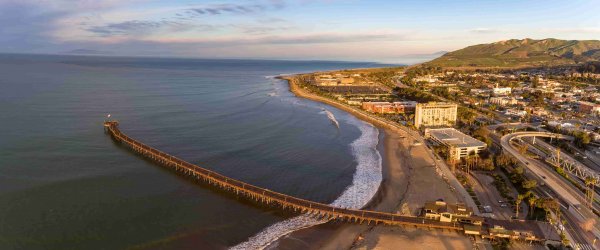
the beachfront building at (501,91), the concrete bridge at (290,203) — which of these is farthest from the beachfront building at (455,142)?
the beachfront building at (501,91)

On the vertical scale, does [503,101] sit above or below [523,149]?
above

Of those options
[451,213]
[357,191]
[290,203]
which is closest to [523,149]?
[451,213]

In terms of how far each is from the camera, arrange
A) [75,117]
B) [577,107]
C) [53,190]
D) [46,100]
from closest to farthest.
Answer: [53,190] < [75,117] < [46,100] < [577,107]

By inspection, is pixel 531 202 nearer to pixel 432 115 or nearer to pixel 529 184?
pixel 529 184

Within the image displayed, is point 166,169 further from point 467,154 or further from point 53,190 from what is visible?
point 467,154

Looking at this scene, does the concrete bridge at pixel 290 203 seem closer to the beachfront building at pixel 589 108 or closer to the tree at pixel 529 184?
the tree at pixel 529 184

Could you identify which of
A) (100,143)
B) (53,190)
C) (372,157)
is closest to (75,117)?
(100,143)

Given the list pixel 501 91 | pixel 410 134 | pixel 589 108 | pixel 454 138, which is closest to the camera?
pixel 454 138
